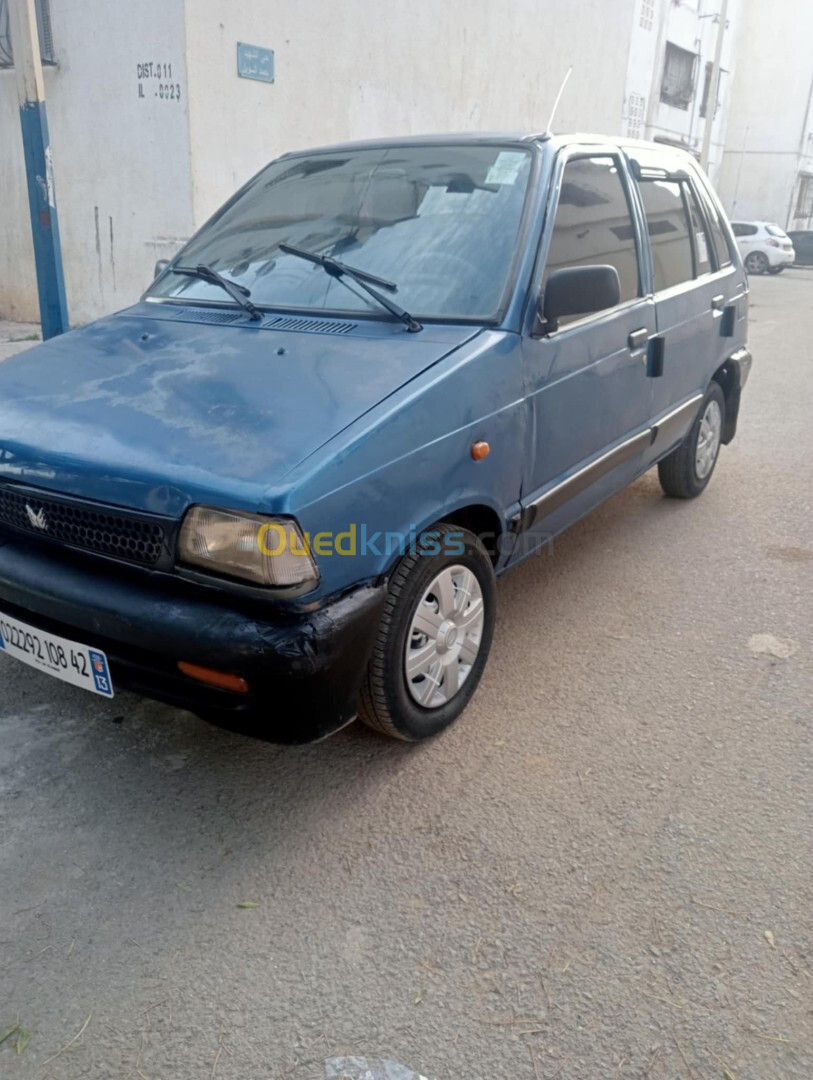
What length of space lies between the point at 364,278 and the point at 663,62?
25.2 meters

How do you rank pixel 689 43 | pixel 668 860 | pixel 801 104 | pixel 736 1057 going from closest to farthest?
1. pixel 736 1057
2. pixel 668 860
3. pixel 689 43
4. pixel 801 104

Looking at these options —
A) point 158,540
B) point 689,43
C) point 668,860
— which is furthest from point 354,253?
point 689,43

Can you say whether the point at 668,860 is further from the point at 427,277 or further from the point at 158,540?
the point at 427,277

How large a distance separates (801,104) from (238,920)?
4189 cm

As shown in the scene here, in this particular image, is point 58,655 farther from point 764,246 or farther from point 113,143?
point 764,246

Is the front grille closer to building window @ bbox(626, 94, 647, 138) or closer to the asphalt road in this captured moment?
the asphalt road

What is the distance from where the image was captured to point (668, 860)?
2.36m

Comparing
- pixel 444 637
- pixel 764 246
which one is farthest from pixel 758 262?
pixel 444 637

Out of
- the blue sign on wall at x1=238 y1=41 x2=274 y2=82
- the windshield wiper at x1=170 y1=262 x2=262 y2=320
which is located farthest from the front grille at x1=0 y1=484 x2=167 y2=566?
the blue sign on wall at x1=238 y1=41 x2=274 y2=82

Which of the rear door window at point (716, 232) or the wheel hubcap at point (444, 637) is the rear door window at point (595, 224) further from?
the rear door window at point (716, 232)

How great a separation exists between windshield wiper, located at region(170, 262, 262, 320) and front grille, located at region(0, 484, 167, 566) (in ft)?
3.40

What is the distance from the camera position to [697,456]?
5.02 metres

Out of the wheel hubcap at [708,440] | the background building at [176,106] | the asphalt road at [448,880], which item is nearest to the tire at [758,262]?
the background building at [176,106]

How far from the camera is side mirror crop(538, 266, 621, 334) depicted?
285cm
